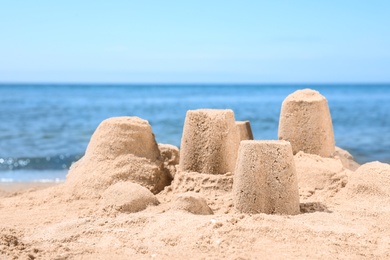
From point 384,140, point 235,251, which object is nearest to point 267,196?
point 235,251

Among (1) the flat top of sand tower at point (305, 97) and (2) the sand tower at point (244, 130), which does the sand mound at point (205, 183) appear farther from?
(1) the flat top of sand tower at point (305, 97)

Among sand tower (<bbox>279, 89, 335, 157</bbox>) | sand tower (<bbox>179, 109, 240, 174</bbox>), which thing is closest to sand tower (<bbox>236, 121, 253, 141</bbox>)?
sand tower (<bbox>279, 89, 335, 157</bbox>)

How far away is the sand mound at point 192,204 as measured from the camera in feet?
14.8

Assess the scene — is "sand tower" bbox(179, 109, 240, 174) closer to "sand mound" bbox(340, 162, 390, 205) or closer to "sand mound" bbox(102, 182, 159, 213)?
"sand mound" bbox(102, 182, 159, 213)

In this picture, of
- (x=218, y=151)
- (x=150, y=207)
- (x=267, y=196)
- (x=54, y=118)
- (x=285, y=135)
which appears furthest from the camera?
(x=54, y=118)

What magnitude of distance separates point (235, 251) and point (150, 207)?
49.1 inches

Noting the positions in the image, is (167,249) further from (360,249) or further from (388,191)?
(388,191)

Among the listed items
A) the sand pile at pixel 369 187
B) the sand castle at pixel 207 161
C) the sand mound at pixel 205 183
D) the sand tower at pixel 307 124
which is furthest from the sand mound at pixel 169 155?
the sand pile at pixel 369 187

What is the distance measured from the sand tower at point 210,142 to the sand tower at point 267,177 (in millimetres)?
729

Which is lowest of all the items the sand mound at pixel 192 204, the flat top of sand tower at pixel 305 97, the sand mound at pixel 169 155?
the sand mound at pixel 192 204

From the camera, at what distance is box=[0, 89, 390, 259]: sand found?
3891 mm

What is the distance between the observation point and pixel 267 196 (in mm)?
4457

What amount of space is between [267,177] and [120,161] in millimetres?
1810

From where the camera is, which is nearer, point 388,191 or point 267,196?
point 267,196
